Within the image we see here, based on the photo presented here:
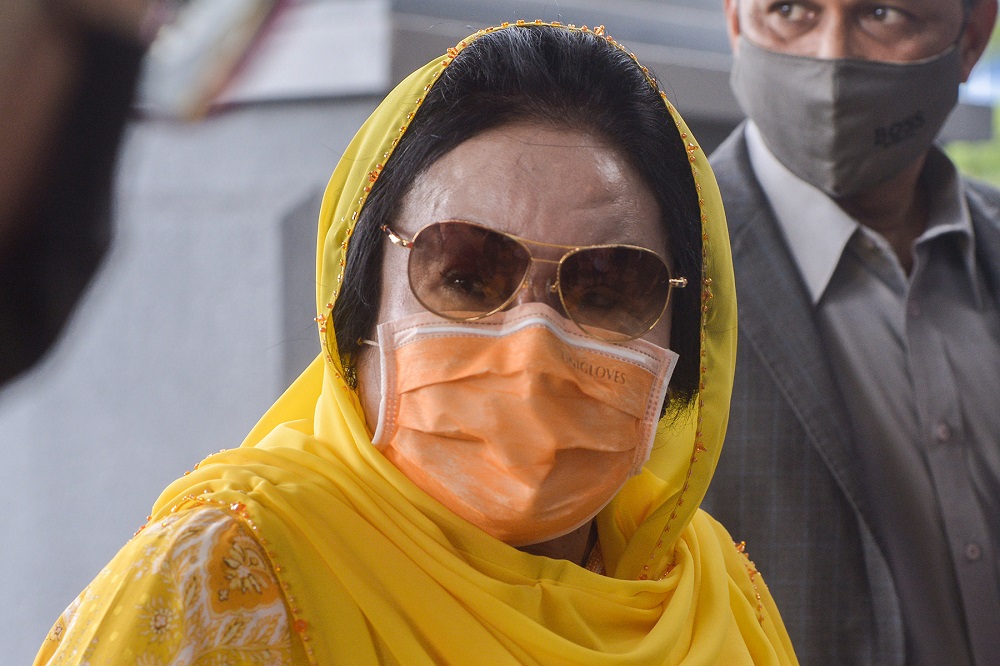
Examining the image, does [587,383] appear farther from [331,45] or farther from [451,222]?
[331,45]

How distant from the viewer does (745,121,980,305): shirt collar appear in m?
2.70

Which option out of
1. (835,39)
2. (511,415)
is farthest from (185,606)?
(835,39)

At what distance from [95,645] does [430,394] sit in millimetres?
581

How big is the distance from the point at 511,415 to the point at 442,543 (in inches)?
9.1

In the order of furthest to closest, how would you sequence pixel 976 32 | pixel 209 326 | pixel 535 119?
pixel 209 326
pixel 976 32
pixel 535 119

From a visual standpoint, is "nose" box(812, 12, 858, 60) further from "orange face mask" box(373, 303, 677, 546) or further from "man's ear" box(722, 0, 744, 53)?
"orange face mask" box(373, 303, 677, 546)

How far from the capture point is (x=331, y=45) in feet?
11.4

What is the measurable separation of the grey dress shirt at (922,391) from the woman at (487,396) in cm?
84

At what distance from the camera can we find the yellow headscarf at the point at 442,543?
151cm

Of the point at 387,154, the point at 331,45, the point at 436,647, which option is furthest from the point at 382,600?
the point at 331,45

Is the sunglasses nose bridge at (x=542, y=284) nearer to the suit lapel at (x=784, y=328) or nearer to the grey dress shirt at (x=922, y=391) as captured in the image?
the suit lapel at (x=784, y=328)

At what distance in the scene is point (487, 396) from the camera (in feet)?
5.20

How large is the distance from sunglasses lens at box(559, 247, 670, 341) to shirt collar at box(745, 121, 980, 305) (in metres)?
1.10

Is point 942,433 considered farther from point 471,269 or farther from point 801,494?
point 471,269
